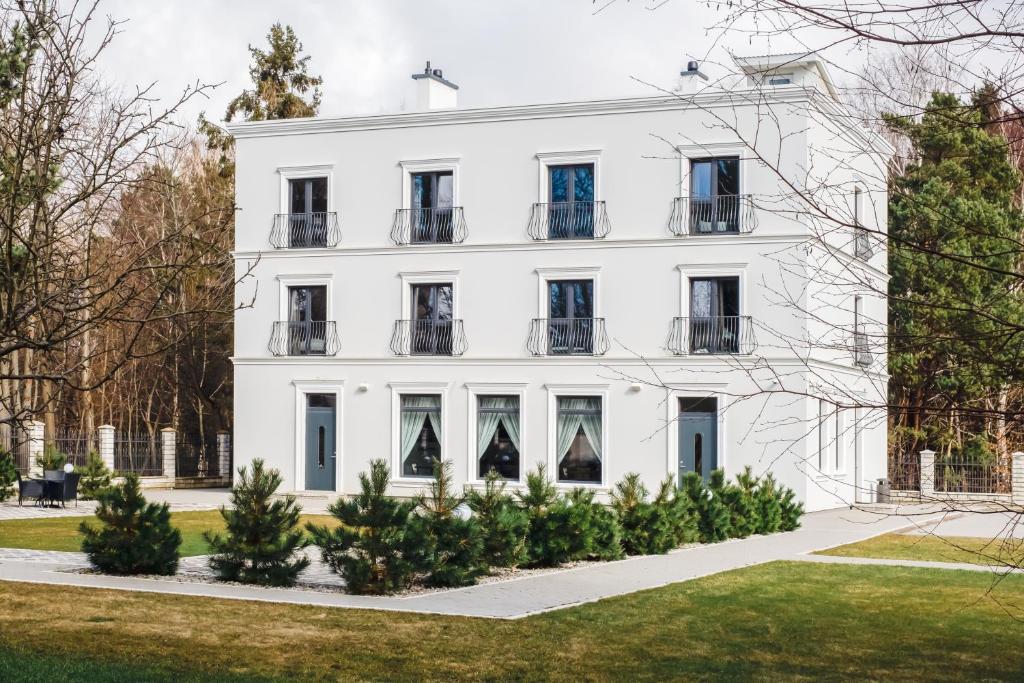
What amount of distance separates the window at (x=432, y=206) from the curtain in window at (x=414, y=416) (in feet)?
13.6

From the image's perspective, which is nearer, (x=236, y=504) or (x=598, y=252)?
(x=236, y=504)

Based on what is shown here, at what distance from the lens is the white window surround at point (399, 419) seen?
34.0 meters

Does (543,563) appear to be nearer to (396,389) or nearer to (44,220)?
(44,220)

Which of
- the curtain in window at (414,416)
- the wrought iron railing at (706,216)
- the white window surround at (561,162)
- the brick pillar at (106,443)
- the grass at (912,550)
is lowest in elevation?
the grass at (912,550)

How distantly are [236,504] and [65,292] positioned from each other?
26.3 feet

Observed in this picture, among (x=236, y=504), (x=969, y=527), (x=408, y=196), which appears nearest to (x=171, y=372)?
(x=408, y=196)

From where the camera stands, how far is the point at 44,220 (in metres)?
7.47

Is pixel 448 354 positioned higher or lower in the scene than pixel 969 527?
higher

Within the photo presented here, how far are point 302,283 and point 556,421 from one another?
26.5 ft

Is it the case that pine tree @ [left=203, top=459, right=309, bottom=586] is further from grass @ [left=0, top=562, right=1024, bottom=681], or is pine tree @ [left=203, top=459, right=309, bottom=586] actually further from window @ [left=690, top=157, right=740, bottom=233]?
window @ [left=690, top=157, right=740, bottom=233]

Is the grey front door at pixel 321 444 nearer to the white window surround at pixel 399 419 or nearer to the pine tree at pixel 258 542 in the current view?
A: the white window surround at pixel 399 419

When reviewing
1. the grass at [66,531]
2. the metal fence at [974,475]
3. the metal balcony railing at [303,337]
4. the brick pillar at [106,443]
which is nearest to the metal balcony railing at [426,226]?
the metal balcony railing at [303,337]

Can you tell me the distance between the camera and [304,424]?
3544 centimetres

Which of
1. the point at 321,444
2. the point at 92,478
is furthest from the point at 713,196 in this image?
the point at 92,478
